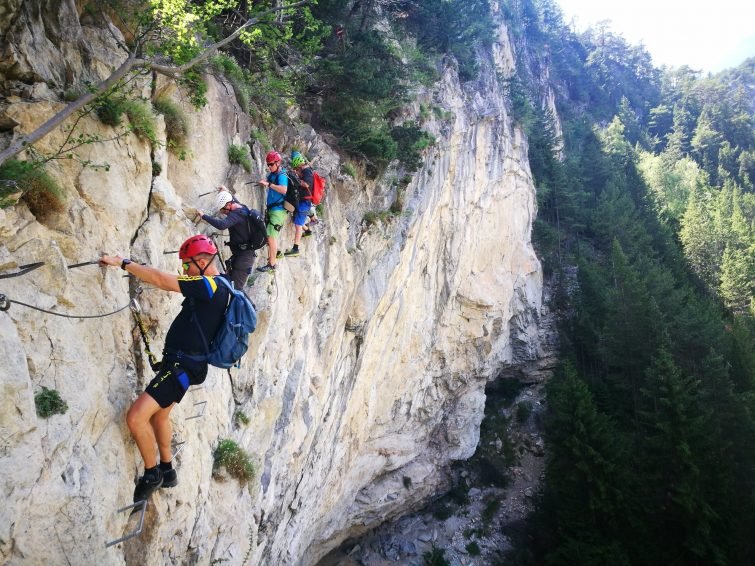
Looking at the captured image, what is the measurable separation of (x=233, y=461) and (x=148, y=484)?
2.55 meters

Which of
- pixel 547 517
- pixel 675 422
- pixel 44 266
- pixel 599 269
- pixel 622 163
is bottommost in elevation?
pixel 547 517

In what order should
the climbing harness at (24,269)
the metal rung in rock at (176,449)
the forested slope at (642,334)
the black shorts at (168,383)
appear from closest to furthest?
the climbing harness at (24,269) < the black shorts at (168,383) < the metal rung in rock at (176,449) < the forested slope at (642,334)

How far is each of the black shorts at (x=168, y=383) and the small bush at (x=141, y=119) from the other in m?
3.14

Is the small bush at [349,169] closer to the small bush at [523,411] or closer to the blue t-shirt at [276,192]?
the blue t-shirt at [276,192]

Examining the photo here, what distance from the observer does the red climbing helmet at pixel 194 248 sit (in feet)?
15.1

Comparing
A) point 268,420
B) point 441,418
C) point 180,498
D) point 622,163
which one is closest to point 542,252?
point 441,418

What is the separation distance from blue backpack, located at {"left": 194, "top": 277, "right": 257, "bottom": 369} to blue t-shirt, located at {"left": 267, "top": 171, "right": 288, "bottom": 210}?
3972mm

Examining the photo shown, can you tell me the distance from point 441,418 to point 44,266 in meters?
23.6

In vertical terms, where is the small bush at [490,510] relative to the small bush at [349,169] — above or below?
below

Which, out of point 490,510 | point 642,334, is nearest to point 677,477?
point 642,334

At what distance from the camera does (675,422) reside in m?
20.7

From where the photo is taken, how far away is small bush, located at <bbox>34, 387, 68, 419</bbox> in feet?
13.0

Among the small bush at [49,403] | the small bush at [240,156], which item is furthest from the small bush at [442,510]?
the small bush at [49,403]

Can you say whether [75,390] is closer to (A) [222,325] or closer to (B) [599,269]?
(A) [222,325]
